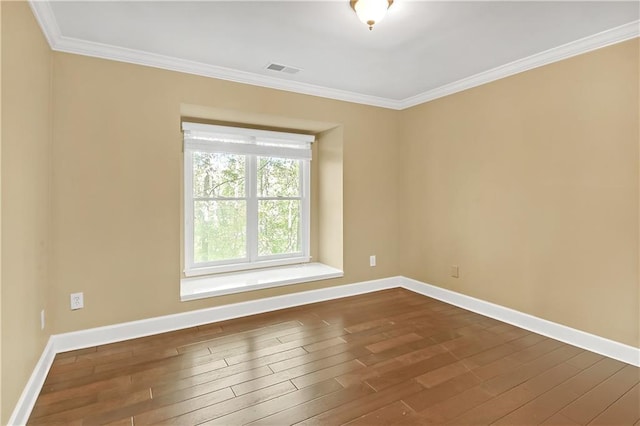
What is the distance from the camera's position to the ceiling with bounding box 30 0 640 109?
84.2 inches

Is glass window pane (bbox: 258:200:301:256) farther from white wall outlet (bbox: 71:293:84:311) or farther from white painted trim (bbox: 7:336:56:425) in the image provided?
white painted trim (bbox: 7:336:56:425)

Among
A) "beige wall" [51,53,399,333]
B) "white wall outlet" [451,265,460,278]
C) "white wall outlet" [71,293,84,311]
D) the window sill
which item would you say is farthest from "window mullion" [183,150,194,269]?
"white wall outlet" [451,265,460,278]

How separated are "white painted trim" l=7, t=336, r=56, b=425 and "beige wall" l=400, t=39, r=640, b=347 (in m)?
3.61

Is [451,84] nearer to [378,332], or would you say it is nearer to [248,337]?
[378,332]

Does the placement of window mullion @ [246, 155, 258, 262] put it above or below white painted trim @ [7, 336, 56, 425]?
above

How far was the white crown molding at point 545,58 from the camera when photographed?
2396 millimetres

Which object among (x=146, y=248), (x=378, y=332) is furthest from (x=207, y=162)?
(x=378, y=332)

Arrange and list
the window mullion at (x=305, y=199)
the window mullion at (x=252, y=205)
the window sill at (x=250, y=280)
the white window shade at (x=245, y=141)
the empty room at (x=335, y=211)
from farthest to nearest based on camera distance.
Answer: the window mullion at (x=305, y=199), the window mullion at (x=252, y=205), the white window shade at (x=245, y=141), the window sill at (x=250, y=280), the empty room at (x=335, y=211)

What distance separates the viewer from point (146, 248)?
2891 mm

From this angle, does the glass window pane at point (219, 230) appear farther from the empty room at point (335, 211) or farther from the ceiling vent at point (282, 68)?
the ceiling vent at point (282, 68)

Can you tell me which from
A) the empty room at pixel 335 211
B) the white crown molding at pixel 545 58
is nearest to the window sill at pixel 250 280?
the empty room at pixel 335 211

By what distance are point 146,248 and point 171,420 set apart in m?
1.52

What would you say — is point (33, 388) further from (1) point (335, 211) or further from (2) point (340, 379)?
(1) point (335, 211)

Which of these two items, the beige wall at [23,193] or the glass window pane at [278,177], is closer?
the beige wall at [23,193]
